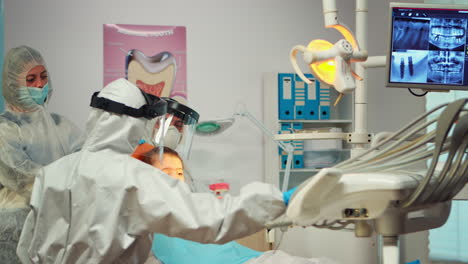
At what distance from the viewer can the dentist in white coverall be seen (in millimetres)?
1812

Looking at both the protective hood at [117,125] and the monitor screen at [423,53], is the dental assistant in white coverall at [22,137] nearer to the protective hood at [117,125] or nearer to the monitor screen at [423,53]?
the protective hood at [117,125]

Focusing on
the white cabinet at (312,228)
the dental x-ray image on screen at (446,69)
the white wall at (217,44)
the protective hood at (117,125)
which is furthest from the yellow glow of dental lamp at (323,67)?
the white wall at (217,44)

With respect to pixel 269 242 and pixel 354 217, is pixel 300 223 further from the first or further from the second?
pixel 269 242

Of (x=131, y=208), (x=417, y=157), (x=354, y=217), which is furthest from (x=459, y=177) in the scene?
(x=131, y=208)

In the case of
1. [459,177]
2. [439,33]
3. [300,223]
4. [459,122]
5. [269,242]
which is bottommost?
[269,242]

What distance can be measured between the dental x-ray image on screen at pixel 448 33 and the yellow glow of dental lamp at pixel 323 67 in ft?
1.46

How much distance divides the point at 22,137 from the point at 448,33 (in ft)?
6.90

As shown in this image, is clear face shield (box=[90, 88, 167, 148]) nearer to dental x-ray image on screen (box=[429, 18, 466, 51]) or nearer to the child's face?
the child's face

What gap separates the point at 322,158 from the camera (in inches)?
177

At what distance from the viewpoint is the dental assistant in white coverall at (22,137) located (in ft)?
8.95

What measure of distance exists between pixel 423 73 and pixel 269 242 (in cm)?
195

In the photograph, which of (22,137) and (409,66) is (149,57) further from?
(409,66)

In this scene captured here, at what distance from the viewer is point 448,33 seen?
247 centimetres

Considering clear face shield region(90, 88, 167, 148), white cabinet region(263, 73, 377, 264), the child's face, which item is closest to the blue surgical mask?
the child's face
